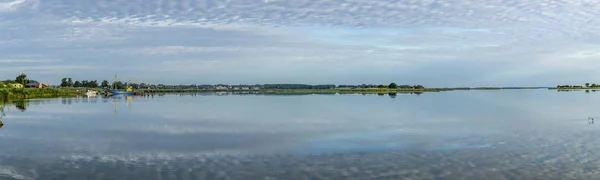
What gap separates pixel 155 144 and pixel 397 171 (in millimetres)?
8931

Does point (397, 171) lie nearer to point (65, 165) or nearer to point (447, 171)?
point (447, 171)

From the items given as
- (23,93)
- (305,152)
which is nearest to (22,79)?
(23,93)

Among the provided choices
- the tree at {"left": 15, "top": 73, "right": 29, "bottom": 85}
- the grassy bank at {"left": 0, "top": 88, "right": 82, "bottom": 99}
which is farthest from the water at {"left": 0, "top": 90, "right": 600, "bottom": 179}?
the tree at {"left": 15, "top": 73, "right": 29, "bottom": 85}

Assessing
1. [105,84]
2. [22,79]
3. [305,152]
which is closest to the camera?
[305,152]

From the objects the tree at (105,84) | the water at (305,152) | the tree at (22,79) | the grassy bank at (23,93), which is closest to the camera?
the water at (305,152)

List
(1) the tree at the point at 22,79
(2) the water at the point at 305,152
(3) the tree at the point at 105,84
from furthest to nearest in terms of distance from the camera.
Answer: (3) the tree at the point at 105,84 → (1) the tree at the point at 22,79 → (2) the water at the point at 305,152

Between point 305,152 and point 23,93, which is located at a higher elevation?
point 23,93

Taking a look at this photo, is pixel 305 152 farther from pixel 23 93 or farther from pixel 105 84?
pixel 105 84

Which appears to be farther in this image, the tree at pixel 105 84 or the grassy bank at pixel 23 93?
the tree at pixel 105 84

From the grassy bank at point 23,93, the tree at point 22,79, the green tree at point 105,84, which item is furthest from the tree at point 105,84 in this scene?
the grassy bank at point 23,93

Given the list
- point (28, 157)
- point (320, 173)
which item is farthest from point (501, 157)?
point (28, 157)

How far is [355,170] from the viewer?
1108cm

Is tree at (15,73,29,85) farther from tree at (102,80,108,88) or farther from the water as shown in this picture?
the water

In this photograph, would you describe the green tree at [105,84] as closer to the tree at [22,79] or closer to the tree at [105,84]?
the tree at [105,84]
